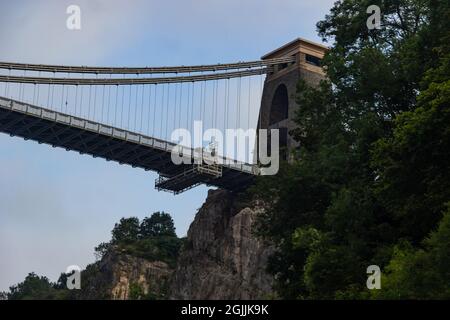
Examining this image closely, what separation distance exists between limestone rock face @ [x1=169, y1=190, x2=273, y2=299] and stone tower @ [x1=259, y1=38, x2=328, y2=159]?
7906 millimetres

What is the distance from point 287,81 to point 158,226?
40.4m

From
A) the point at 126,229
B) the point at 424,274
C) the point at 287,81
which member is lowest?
the point at 424,274

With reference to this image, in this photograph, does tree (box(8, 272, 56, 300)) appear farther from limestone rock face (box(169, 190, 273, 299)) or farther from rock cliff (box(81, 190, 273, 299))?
limestone rock face (box(169, 190, 273, 299))

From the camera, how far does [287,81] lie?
273 feet

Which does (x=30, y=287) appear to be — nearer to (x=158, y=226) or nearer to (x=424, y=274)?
(x=158, y=226)

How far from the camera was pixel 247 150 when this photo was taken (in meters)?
81.7

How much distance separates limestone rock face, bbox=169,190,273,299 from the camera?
→ 72938 millimetres

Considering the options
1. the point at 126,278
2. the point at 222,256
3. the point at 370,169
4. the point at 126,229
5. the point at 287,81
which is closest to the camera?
the point at 370,169

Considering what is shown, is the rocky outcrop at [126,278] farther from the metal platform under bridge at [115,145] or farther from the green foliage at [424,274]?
the green foliage at [424,274]

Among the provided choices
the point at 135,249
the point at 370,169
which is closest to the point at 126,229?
the point at 135,249

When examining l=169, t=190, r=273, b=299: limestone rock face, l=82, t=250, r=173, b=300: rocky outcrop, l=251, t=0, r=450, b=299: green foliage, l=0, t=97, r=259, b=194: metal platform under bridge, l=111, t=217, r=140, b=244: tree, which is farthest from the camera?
l=111, t=217, r=140, b=244: tree

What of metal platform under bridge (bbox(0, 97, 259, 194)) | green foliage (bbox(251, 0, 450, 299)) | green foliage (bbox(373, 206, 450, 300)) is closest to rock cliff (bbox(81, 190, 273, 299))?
metal platform under bridge (bbox(0, 97, 259, 194))

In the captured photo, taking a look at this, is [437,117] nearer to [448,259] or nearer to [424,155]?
[424,155]
